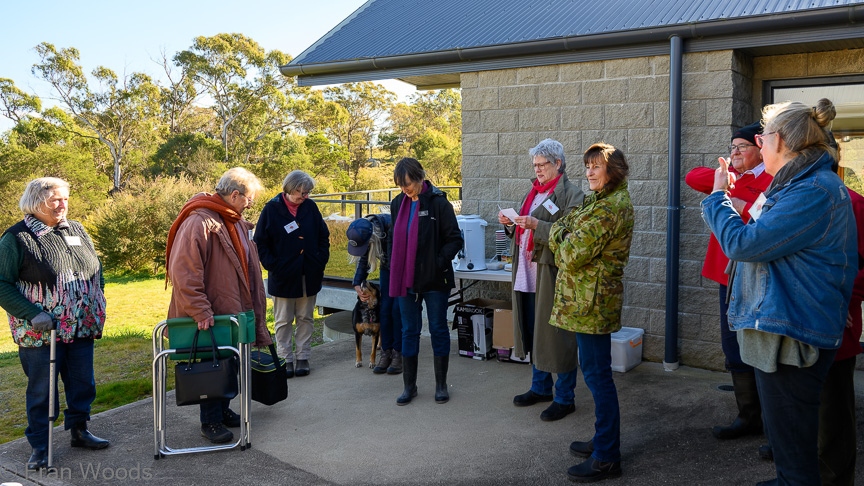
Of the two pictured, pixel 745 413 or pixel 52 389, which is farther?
pixel 745 413

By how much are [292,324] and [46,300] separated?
222 centimetres

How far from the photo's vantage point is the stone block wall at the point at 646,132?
5.24m

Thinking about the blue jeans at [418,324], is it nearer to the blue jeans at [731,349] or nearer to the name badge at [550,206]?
the name badge at [550,206]

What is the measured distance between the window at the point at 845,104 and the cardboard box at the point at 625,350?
2067mm

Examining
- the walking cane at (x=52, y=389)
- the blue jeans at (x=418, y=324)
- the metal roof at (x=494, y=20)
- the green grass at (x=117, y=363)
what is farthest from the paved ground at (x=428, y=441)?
the metal roof at (x=494, y=20)

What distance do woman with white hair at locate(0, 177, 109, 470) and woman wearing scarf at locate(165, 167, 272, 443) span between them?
20.6 inches

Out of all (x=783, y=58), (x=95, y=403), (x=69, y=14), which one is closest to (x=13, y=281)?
(x=95, y=403)

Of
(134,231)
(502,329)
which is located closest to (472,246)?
(502,329)

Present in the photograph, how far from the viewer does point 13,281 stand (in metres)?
3.84

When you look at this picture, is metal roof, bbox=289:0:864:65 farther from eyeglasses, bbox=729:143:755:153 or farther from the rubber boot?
the rubber boot

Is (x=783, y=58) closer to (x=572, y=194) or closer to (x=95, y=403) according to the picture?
(x=572, y=194)

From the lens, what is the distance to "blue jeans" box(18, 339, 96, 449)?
13.0 ft

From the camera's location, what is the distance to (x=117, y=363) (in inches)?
304

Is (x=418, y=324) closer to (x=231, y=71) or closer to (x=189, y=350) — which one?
→ (x=189, y=350)
